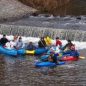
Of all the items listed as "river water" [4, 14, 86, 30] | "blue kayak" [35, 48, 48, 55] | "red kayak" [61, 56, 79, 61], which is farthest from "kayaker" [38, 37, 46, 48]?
"river water" [4, 14, 86, 30]

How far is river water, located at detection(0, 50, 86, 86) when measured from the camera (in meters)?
25.2

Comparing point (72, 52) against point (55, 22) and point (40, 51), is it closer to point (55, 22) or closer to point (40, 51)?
point (40, 51)

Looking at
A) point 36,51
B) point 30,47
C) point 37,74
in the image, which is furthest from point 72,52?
point 37,74

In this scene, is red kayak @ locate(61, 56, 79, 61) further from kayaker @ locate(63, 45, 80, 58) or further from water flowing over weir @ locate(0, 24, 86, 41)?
water flowing over weir @ locate(0, 24, 86, 41)

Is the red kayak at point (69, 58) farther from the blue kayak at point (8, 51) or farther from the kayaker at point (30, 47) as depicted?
the blue kayak at point (8, 51)

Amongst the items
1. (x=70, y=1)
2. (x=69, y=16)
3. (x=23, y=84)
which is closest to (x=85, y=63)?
(x=23, y=84)

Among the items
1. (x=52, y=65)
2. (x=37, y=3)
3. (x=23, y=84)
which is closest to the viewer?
(x=23, y=84)

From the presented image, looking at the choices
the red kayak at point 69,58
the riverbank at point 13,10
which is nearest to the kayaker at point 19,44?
the red kayak at point 69,58

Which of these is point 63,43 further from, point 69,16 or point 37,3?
point 37,3

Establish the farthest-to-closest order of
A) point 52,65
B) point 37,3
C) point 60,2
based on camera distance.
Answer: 1. point 60,2
2. point 37,3
3. point 52,65

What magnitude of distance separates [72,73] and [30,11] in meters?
25.3

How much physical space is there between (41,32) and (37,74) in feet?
42.1

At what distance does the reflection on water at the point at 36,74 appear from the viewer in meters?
25.2

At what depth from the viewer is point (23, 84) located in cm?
2484
